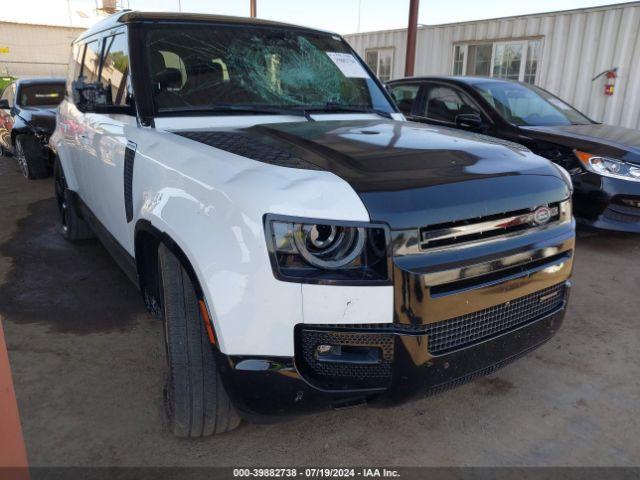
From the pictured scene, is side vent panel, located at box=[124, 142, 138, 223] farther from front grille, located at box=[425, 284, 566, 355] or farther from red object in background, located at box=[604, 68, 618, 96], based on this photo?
red object in background, located at box=[604, 68, 618, 96]

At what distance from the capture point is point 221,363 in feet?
5.87

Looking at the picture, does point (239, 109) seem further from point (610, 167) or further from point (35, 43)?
point (35, 43)

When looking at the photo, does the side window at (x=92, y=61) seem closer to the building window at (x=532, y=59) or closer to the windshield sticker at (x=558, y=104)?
the windshield sticker at (x=558, y=104)

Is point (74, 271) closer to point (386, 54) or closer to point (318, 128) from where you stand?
point (318, 128)

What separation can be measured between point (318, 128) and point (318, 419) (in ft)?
4.61

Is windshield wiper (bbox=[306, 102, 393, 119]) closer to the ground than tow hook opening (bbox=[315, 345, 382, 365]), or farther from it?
A: farther from it

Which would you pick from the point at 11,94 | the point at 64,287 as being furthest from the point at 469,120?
the point at 11,94

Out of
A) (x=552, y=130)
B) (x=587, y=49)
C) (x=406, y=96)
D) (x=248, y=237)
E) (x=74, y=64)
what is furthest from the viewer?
(x=587, y=49)

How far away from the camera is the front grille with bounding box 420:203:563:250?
1737 mm

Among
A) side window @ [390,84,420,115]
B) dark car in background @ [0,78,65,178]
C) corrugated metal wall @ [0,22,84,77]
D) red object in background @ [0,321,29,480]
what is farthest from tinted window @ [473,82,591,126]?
corrugated metal wall @ [0,22,84,77]

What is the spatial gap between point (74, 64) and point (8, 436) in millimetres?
3957

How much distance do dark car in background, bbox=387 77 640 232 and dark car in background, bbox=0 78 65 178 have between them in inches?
192

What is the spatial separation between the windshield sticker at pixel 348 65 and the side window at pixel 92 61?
5.17 ft

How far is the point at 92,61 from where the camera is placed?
3.70 metres
